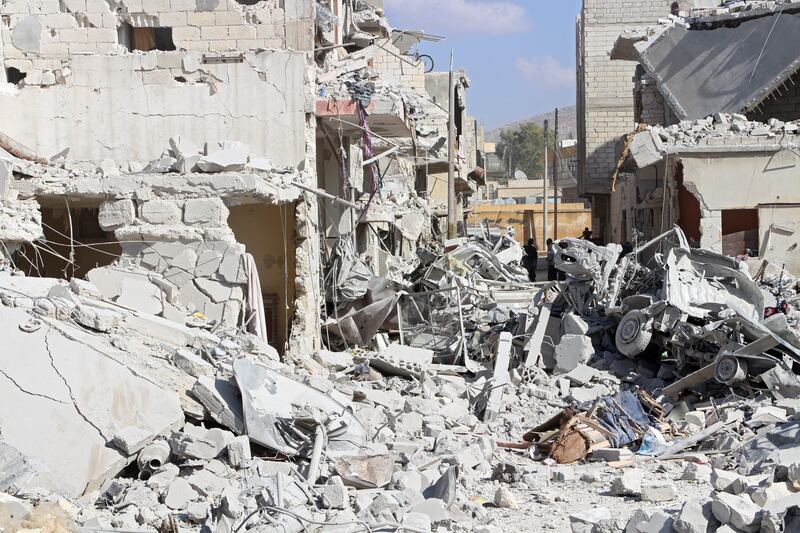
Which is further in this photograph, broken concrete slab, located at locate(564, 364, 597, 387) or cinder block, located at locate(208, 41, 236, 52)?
cinder block, located at locate(208, 41, 236, 52)

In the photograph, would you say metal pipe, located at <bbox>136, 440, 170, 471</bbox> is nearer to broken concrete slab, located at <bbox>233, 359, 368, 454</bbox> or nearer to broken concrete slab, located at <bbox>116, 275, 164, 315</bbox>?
broken concrete slab, located at <bbox>233, 359, 368, 454</bbox>

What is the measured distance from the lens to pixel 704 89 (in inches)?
860

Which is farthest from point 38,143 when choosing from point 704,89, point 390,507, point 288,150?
point 704,89

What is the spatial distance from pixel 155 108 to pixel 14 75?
223 centimetres

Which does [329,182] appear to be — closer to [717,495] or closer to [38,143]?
[38,143]

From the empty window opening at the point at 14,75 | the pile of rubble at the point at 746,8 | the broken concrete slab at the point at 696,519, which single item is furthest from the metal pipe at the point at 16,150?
the pile of rubble at the point at 746,8

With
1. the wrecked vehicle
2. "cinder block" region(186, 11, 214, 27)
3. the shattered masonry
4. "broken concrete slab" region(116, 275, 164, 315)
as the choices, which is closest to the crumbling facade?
the shattered masonry

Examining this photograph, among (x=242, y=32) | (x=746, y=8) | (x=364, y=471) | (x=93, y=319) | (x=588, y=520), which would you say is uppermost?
(x=746, y=8)

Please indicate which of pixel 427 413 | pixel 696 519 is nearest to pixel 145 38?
pixel 427 413

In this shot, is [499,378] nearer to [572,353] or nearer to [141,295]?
[572,353]

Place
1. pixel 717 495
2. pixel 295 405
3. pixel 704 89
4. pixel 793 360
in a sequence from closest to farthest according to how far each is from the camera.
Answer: pixel 717 495
pixel 295 405
pixel 793 360
pixel 704 89

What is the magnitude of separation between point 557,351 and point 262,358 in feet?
15.9

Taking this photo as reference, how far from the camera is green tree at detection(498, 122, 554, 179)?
289 ft

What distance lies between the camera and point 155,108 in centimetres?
1323
